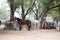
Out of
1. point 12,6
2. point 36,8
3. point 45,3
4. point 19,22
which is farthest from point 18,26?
point 36,8

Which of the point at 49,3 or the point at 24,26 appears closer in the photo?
the point at 24,26

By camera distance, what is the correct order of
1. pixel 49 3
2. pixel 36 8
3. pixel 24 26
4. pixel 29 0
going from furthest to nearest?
pixel 36 8 < pixel 29 0 < pixel 49 3 < pixel 24 26

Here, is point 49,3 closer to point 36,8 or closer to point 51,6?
point 51,6

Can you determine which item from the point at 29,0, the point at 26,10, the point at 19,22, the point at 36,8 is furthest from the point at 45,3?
the point at 36,8

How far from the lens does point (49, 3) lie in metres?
21.6

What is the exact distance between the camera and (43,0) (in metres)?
22.3

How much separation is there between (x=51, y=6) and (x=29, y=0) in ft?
11.2

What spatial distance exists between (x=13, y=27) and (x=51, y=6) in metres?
5.67

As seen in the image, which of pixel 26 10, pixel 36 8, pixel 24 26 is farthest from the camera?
pixel 36 8

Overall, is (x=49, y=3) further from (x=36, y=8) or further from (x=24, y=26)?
(x=36, y=8)

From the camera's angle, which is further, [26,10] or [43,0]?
[26,10]

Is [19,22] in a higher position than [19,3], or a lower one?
lower

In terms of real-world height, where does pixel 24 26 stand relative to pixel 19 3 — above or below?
below

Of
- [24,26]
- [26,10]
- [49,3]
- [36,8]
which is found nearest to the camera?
[24,26]
